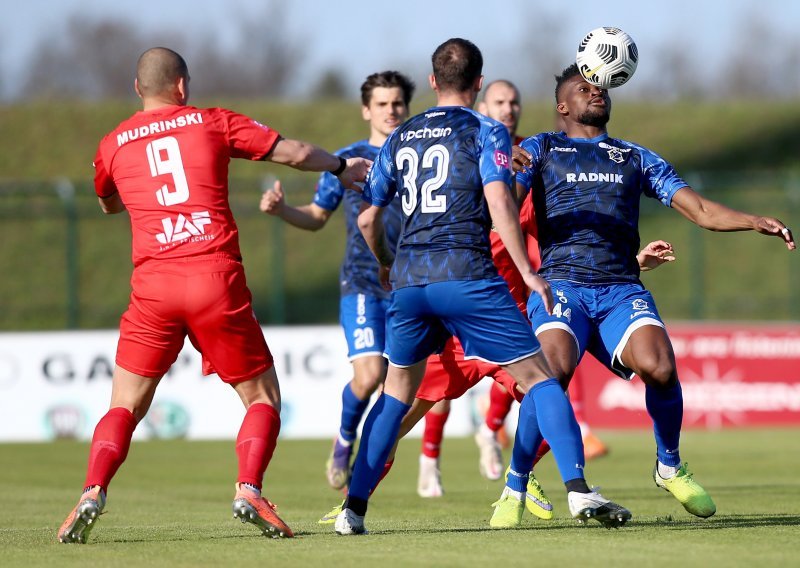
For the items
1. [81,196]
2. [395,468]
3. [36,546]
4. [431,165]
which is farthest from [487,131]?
[81,196]

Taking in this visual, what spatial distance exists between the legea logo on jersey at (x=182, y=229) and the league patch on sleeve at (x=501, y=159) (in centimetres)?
140

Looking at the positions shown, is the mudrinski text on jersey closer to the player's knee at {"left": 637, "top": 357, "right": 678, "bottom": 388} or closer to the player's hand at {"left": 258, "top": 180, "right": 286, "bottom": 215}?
the player's hand at {"left": 258, "top": 180, "right": 286, "bottom": 215}

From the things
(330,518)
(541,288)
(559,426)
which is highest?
(541,288)

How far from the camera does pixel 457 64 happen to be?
6422mm

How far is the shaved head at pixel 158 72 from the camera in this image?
6.48 metres

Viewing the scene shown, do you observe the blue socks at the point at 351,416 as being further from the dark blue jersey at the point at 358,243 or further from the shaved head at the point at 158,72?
the shaved head at the point at 158,72

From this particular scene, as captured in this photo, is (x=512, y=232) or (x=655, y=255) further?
(x=655, y=255)

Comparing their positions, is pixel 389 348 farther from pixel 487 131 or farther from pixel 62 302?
pixel 62 302

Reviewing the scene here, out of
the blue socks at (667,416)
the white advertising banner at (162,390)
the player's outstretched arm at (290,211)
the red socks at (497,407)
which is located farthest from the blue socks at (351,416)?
the white advertising banner at (162,390)

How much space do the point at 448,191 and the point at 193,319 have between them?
1349 millimetres

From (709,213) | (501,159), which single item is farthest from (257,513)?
(709,213)

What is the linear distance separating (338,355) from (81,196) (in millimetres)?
7905

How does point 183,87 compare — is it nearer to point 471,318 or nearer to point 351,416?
point 471,318

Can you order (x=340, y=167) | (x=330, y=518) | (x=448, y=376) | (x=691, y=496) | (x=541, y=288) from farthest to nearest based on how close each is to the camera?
(x=448, y=376) → (x=330, y=518) → (x=691, y=496) → (x=340, y=167) → (x=541, y=288)
